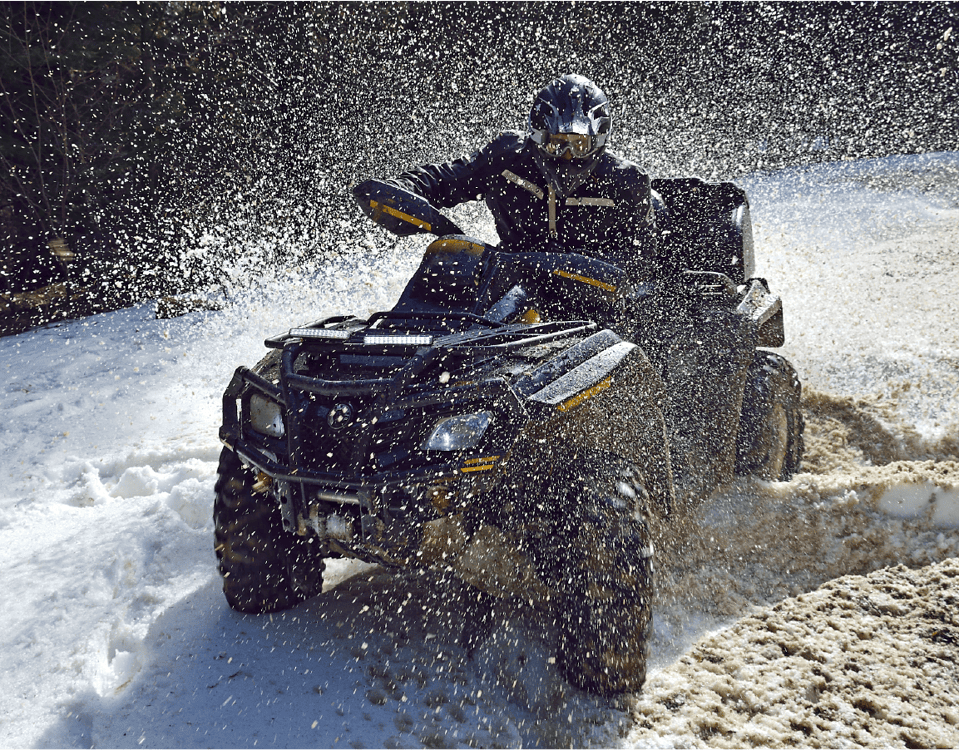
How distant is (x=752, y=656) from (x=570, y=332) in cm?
A: 122

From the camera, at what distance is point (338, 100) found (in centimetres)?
1010

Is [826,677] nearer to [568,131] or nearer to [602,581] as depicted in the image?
[602,581]

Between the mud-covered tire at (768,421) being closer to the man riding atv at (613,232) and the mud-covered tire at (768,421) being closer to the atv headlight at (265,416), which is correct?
the man riding atv at (613,232)

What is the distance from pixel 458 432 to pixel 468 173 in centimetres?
167

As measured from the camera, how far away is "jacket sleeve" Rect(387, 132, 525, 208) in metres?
3.24

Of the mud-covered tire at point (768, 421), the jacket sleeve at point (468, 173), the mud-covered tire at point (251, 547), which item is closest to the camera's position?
the mud-covered tire at point (251, 547)

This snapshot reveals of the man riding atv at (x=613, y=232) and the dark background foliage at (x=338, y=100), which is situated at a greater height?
the dark background foliage at (x=338, y=100)

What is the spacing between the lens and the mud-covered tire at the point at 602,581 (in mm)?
2113

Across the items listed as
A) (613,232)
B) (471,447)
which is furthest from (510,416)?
(613,232)

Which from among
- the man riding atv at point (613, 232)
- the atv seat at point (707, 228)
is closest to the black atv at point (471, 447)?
the man riding atv at point (613, 232)

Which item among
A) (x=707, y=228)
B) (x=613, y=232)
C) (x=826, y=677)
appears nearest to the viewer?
(x=826, y=677)

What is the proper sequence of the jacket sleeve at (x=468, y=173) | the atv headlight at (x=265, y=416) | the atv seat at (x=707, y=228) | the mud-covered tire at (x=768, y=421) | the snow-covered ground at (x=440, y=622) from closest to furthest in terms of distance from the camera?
the snow-covered ground at (x=440, y=622), the atv headlight at (x=265, y=416), the jacket sleeve at (x=468, y=173), the mud-covered tire at (x=768, y=421), the atv seat at (x=707, y=228)

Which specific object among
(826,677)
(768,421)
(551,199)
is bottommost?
(826,677)

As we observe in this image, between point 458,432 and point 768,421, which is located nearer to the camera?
point 458,432
